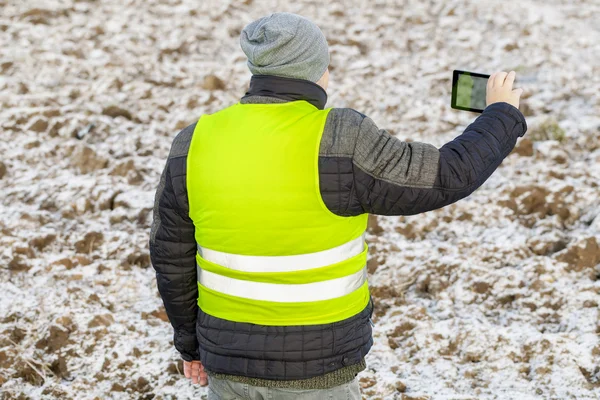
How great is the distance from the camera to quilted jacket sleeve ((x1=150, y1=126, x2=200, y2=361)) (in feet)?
6.52

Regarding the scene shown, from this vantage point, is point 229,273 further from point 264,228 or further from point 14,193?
point 14,193

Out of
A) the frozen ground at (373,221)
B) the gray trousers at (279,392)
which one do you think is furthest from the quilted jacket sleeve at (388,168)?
the frozen ground at (373,221)

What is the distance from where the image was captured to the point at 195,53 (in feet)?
24.3

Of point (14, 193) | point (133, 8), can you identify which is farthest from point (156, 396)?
point (133, 8)

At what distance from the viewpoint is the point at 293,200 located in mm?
1821

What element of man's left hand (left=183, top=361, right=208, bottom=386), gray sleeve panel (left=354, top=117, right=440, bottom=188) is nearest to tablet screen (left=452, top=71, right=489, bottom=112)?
gray sleeve panel (left=354, top=117, right=440, bottom=188)

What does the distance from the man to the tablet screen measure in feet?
0.90

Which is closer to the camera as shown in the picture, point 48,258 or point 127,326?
point 127,326

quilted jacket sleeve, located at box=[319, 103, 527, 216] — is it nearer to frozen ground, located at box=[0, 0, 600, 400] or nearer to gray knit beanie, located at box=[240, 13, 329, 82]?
gray knit beanie, located at box=[240, 13, 329, 82]

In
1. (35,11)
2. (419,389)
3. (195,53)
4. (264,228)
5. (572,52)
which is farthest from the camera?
(35,11)

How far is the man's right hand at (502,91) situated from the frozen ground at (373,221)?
178 centimetres

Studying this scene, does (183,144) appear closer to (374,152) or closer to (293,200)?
(293,200)

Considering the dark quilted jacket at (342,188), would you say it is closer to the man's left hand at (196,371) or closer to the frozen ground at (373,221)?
the man's left hand at (196,371)

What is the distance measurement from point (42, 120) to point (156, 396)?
3.49 meters
